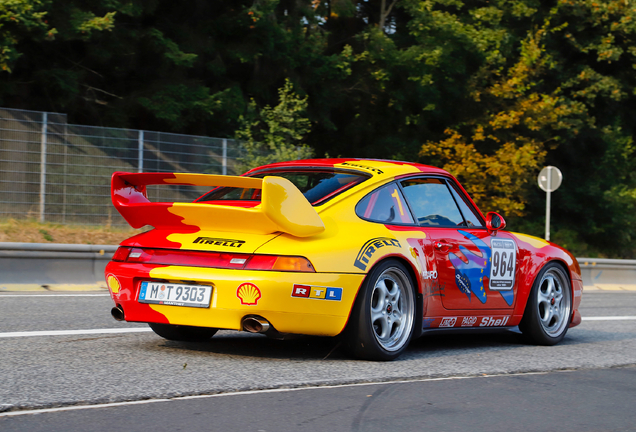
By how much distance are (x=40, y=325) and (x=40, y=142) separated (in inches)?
310

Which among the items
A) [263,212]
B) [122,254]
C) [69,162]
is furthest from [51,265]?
[263,212]

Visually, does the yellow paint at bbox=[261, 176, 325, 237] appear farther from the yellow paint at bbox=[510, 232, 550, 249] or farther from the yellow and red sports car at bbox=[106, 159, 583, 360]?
the yellow paint at bbox=[510, 232, 550, 249]

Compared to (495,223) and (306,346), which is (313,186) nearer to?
(306,346)

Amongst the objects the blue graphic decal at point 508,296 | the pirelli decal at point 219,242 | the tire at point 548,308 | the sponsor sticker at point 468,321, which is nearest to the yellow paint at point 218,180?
the pirelli decal at point 219,242

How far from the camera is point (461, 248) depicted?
643 centimetres

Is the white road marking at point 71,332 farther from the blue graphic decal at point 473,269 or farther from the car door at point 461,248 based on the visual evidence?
the blue graphic decal at point 473,269

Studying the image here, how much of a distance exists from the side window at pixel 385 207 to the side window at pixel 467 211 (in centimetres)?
81

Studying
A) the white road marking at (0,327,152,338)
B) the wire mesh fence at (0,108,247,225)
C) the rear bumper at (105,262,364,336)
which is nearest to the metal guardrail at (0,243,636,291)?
the wire mesh fence at (0,108,247,225)

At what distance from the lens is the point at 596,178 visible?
32.8 meters

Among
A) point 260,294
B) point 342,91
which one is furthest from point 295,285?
point 342,91

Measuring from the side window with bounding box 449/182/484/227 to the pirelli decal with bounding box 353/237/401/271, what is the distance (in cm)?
130

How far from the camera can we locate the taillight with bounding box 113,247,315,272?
5.21 metres

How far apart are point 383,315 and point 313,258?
2.48 feet

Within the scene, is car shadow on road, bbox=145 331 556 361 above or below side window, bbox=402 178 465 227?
below
